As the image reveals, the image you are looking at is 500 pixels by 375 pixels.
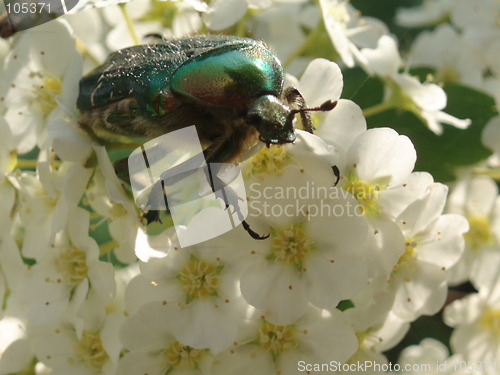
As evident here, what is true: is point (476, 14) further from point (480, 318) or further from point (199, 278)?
point (199, 278)

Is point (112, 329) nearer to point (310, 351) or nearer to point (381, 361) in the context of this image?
point (310, 351)

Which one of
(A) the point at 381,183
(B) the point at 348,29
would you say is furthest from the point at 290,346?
(B) the point at 348,29

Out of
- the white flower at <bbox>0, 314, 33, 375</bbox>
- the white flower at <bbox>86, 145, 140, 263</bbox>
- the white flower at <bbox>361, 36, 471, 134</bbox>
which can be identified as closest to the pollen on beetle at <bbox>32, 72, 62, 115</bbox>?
the white flower at <bbox>86, 145, 140, 263</bbox>

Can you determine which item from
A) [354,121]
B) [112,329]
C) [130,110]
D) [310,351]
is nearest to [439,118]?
[354,121]

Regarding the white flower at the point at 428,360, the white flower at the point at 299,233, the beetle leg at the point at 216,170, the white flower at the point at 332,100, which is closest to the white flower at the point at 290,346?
the white flower at the point at 299,233

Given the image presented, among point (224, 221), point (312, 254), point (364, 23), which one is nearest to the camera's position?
point (224, 221)

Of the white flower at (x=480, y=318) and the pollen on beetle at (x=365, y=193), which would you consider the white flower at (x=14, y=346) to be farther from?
the white flower at (x=480, y=318)

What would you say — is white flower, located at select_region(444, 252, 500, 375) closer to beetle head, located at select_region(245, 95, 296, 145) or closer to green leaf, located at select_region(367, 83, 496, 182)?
green leaf, located at select_region(367, 83, 496, 182)
